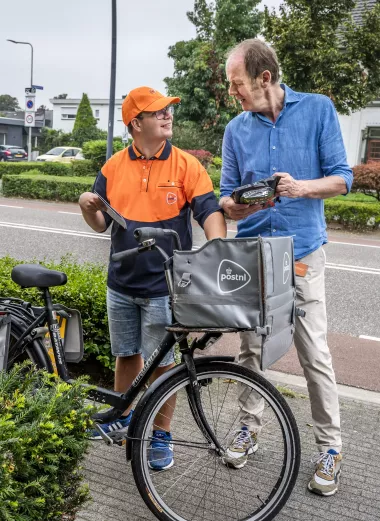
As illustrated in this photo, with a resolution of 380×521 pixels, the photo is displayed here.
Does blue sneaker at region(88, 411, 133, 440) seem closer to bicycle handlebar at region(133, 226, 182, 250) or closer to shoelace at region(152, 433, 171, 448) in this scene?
shoelace at region(152, 433, 171, 448)

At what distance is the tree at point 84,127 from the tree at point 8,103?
68.4m

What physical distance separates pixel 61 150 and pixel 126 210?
3750cm

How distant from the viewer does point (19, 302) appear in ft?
11.1

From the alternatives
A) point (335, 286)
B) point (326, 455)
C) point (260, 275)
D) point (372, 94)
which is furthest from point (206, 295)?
point (372, 94)

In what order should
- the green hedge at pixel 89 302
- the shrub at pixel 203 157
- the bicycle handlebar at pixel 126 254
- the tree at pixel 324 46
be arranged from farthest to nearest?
1. the shrub at pixel 203 157
2. the tree at pixel 324 46
3. the green hedge at pixel 89 302
4. the bicycle handlebar at pixel 126 254

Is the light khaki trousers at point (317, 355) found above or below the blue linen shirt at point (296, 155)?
below

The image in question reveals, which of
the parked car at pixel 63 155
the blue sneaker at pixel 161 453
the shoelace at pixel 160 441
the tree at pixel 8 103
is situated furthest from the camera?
the tree at pixel 8 103

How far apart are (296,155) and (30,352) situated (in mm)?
1648

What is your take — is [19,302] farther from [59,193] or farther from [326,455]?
[59,193]

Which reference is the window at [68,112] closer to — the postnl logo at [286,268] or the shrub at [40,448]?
the postnl logo at [286,268]

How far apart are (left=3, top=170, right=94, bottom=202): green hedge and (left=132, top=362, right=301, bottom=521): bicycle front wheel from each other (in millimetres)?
15827

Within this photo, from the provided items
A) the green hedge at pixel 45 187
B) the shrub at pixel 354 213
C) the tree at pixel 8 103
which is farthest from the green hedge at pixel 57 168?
the tree at pixel 8 103

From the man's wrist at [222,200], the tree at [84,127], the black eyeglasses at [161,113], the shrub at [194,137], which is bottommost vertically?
the man's wrist at [222,200]

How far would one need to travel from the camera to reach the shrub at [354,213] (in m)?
14.8
